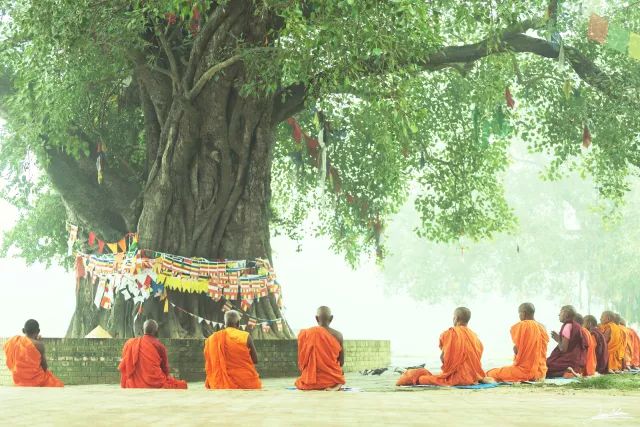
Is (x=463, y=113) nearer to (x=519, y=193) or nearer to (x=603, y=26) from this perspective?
(x=603, y=26)

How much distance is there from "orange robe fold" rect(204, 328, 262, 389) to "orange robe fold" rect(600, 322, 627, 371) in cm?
733

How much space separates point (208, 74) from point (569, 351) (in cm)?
714

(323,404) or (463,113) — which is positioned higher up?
(463,113)

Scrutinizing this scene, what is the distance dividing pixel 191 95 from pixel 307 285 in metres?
61.8

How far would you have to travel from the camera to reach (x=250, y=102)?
18625 mm

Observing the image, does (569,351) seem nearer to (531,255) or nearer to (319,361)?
(319,361)

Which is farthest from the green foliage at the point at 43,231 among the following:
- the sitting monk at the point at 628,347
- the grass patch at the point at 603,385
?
the grass patch at the point at 603,385

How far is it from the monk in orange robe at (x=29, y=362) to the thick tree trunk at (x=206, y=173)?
370 cm

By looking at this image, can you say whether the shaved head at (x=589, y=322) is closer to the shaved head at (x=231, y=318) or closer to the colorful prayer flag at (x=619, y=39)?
the colorful prayer flag at (x=619, y=39)

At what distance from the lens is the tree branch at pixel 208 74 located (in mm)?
16672

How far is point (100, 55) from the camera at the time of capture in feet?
56.7

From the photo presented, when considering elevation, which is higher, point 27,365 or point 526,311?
point 526,311

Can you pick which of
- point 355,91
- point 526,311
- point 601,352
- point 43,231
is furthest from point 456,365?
point 43,231

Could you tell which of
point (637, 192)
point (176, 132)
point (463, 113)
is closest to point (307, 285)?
point (637, 192)
